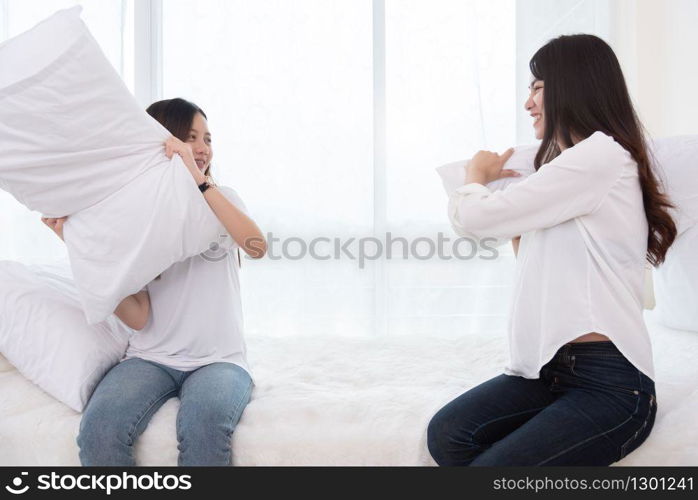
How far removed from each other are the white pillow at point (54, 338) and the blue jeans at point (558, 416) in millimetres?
737

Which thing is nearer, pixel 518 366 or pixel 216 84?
pixel 518 366

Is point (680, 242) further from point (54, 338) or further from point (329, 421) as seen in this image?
point (54, 338)

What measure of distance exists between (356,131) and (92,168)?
1501 mm

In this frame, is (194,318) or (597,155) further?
(194,318)

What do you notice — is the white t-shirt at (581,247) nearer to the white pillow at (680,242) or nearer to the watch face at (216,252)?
the white pillow at (680,242)

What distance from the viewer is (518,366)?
1.16 m

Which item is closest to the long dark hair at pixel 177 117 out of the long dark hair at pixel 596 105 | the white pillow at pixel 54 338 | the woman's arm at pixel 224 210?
the woman's arm at pixel 224 210

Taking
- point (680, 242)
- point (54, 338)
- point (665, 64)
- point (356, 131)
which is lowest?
point (54, 338)

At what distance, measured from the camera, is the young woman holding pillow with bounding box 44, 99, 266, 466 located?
1083 millimetres

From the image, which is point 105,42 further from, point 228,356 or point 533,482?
point 533,482

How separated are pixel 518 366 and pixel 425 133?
1.57m

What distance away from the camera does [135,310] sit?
1313 mm

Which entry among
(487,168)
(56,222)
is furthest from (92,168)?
(487,168)

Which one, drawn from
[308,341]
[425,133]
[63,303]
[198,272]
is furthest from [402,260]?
[63,303]
